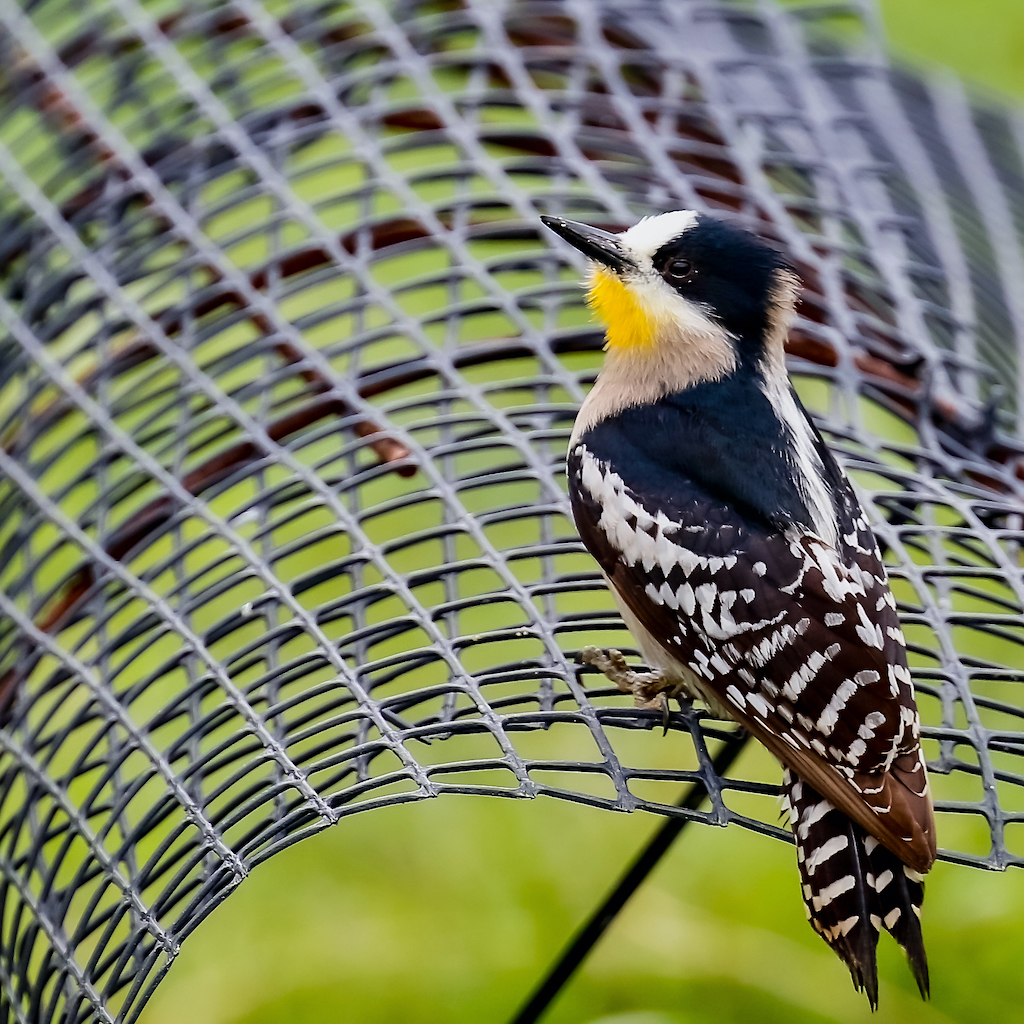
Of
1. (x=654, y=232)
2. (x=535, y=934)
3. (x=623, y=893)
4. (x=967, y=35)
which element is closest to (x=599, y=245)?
(x=654, y=232)

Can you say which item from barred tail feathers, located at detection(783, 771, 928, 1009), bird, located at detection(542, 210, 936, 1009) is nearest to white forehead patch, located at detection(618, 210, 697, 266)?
bird, located at detection(542, 210, 936, 1009)

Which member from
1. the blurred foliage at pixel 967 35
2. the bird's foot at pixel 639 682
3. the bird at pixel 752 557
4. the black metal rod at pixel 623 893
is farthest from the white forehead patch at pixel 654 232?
the blurred foliage at pixel 967 35

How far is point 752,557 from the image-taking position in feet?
7.74

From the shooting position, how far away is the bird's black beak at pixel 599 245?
105 inches

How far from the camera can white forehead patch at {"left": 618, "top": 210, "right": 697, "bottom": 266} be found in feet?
8.70

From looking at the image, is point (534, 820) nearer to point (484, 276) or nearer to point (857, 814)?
point (484, 276)

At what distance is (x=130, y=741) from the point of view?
231cm

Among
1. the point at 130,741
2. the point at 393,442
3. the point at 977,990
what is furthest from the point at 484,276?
the point at 977,990

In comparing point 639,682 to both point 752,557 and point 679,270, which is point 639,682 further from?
point 679,270

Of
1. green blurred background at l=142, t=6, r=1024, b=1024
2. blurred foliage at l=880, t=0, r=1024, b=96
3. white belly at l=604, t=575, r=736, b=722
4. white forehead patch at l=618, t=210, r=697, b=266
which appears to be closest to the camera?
white belly at l=604, t=575, r=736, b=722

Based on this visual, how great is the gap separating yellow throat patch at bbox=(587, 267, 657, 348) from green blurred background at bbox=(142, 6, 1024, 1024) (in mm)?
1881

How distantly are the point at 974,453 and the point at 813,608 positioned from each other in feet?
2.74

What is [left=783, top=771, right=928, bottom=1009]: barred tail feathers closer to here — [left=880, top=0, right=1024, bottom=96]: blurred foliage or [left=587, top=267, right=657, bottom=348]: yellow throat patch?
[left=587, top=267, right=657, bottom=348]: yellow throat patch

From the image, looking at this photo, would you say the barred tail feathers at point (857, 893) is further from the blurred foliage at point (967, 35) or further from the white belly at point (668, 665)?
the blurred foliage at point (967, 35)
